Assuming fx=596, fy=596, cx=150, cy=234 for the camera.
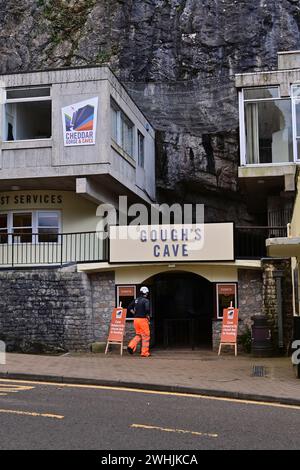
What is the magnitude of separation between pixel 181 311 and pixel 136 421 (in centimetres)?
1361

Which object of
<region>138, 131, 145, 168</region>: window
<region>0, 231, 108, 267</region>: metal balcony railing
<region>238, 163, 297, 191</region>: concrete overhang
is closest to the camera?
<region>238, 163, 297, 191</region>: concrete overhang

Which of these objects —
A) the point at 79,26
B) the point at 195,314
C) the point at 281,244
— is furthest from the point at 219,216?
the point at 281,244

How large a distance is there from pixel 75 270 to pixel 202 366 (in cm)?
555

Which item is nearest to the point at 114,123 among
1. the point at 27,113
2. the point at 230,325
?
the point at 27,113

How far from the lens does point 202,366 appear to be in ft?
45.4

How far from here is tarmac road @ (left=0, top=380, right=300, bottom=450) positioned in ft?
21.7

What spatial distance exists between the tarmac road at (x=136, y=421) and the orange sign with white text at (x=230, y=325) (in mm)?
5986

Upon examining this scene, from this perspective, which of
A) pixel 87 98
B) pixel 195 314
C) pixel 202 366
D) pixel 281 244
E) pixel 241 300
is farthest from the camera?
pixel 195 314

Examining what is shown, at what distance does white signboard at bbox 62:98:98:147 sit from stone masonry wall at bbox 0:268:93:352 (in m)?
4.64

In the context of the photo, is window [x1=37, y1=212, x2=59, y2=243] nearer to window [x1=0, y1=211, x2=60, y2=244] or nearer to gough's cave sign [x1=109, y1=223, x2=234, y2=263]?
window [x1=0, y1=211, x2=60, y2=244]

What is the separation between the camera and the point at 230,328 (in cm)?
1620

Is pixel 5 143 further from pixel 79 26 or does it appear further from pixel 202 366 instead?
pixel 79 26

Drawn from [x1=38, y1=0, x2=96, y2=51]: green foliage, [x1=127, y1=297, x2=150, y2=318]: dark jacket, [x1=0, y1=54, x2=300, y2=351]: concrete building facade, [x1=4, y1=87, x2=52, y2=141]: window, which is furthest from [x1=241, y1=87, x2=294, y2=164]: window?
[x1=38, y1=0, x2=96, y2=51]: green foliage

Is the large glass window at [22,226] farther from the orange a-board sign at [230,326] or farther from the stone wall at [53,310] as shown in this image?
the orange a-board sign at [230,326]
